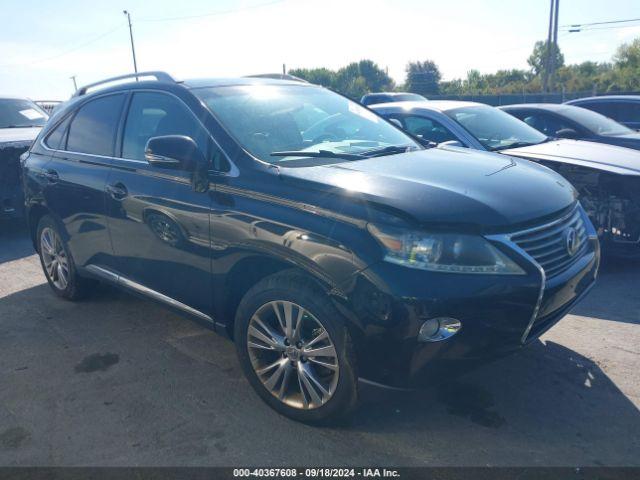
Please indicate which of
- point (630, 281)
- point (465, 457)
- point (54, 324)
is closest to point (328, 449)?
point (465, 457)

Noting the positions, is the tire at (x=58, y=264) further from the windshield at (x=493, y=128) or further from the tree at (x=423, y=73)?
the tree at (x=423, y=73)

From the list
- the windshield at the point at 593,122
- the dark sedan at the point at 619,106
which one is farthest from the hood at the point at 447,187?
the dark sedan at the point at 619,106

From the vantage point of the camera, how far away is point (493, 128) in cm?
639

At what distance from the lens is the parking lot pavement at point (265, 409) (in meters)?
2.72

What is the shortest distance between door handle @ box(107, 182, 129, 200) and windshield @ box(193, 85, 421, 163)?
2.77 feet

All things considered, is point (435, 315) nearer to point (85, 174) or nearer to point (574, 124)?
point (85, 174)

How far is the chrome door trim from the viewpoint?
3.46 meters

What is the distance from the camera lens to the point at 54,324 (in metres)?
4.50

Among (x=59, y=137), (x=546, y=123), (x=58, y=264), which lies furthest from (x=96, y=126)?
(x=546, y=123)

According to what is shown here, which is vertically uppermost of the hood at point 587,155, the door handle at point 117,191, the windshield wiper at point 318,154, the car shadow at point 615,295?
the windshield wiper at point 318,154

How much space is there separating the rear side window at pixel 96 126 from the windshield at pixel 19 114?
17.5ft

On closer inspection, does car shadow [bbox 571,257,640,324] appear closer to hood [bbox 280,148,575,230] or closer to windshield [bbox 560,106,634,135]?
hood [bbox 280,148,575,230]

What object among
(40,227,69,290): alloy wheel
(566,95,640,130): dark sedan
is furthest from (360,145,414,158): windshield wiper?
(566,95,640,130): dark sedan

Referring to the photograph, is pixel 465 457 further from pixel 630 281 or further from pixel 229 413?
pixel 630 281
